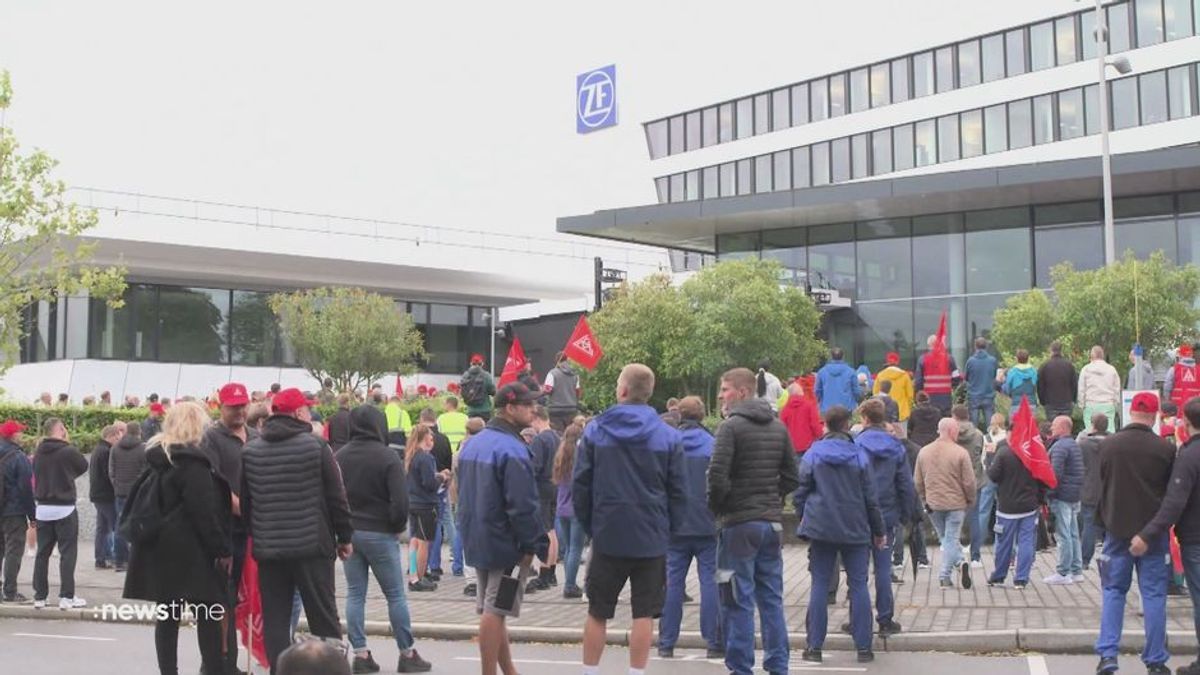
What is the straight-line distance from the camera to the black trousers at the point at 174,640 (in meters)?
8.12

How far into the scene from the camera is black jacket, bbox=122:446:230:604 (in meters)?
7.91

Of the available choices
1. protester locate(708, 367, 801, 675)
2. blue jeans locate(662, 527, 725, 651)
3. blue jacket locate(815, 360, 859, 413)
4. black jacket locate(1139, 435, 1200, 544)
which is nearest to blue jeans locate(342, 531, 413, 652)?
blue jeans locate(662, 527, 725, 651)

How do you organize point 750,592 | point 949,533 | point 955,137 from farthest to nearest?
point 955,137 → point 949,533 → point 750,592

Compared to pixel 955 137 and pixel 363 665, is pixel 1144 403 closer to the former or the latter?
pixel 363 665

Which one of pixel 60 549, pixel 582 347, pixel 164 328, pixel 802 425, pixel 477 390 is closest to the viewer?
pixel 60 549

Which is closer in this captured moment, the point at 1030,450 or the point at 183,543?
the point at 183,543

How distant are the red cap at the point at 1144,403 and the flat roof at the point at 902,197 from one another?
25.9 meters

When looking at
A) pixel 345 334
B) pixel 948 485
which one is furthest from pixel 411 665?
pixel 345 334

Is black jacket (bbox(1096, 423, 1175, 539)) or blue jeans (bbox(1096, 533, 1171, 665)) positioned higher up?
black jacket (bbox(1096, 423, 1175, 539))

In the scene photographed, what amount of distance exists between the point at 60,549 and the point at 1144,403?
10.9 metres

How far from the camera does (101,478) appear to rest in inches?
663

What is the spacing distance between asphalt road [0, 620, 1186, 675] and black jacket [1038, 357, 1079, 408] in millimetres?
10827

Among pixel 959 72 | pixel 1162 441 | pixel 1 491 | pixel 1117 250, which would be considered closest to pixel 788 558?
pixel 1162 441

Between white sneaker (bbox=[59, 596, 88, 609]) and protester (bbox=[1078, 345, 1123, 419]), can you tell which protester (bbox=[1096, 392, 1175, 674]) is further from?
protester (bbox=[1078, 345, 1123, 419])
